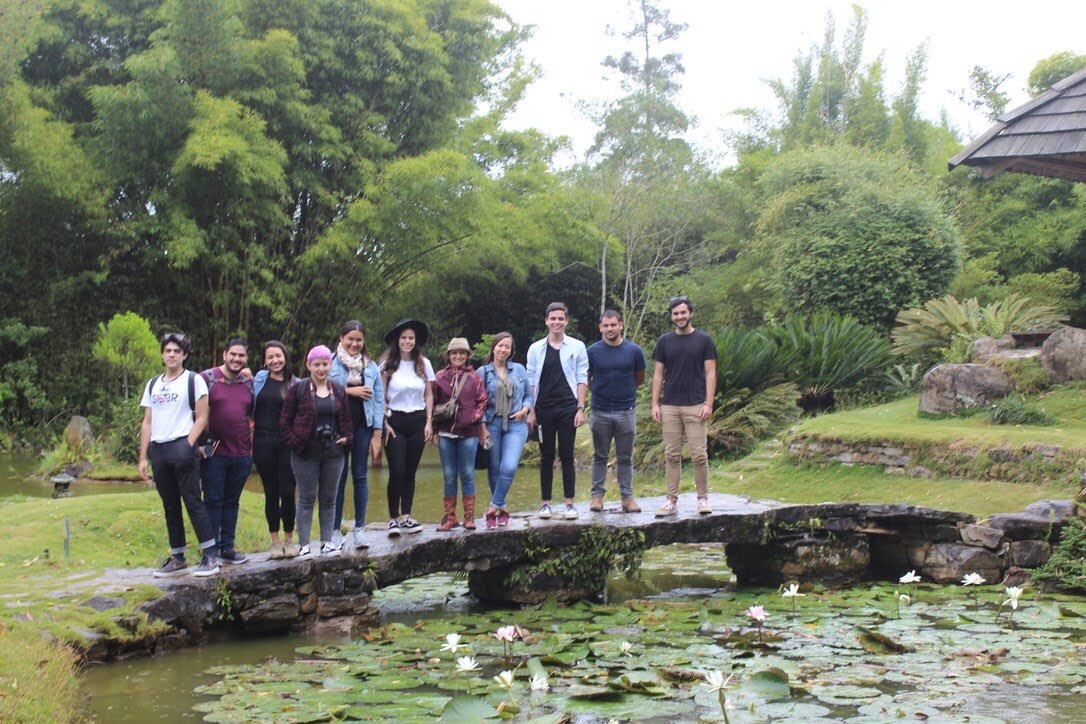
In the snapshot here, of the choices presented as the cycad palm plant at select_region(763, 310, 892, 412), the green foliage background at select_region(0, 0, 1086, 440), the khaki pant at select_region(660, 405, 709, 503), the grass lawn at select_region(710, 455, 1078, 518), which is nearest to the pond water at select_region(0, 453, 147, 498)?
the green foliage background at select_region(0, 0, 1086, 440)

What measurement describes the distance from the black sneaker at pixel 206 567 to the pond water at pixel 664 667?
0.40 m

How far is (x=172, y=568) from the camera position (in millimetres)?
5852

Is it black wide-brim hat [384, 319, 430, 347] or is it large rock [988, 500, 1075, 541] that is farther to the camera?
large rock [988, 500, 1075, 541]

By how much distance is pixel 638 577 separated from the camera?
7.36 metres

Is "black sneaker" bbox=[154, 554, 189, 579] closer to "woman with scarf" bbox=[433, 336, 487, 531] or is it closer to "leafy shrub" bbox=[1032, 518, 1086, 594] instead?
"woman with scarf" bbox=[433, 336, 487, 531]

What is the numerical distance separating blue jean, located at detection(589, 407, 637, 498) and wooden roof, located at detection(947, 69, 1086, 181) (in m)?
5.45

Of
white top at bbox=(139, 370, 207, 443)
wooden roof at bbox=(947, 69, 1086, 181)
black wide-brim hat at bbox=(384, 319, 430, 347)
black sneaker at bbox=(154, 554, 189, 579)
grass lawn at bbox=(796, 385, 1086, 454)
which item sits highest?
wooden roof at bbox=(947, 69, 1086, 181)

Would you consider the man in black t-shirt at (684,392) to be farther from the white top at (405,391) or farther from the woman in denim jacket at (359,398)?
the woman in denim jacket at (359,398)

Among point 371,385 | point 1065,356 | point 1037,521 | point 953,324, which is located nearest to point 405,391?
point 371,385

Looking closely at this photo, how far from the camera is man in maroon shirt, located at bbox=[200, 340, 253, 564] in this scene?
595cm

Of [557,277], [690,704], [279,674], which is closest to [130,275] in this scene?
[557,277]

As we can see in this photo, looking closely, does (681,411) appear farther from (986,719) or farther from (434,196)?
(434,196)

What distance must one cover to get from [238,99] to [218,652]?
1150 cm

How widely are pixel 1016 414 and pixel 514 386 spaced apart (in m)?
5.66
